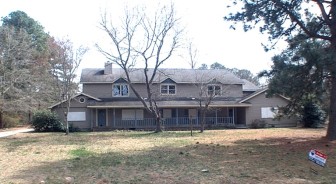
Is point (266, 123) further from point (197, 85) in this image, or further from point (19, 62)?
point (19, 62)

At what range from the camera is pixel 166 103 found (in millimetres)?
42000

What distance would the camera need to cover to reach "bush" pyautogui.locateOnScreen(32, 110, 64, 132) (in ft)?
127

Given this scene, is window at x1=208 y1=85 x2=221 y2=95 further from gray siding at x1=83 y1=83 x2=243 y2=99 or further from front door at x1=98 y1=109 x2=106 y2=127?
front door at x1=98 y1=109 x2=106 y2=127

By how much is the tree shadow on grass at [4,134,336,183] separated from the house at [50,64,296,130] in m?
25.2

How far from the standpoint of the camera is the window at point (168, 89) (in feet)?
144

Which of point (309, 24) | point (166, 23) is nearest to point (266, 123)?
point (166, 23)

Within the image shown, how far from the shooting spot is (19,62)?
41.2 metres

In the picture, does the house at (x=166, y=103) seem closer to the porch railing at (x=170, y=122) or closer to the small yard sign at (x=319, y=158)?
the porch railing at (x=170, y=122)

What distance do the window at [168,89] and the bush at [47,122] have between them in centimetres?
1177

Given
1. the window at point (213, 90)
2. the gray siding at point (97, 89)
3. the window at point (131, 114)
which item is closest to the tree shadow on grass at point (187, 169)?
the window at point (213, 90)

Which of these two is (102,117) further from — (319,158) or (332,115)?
(319,158)

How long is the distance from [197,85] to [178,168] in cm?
3104

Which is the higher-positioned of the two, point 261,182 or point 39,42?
point 39,42

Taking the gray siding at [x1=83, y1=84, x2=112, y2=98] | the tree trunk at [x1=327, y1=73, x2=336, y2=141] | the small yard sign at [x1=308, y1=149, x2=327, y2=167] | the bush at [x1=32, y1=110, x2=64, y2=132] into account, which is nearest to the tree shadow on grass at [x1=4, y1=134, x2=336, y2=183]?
the small yard sign at [x1=308, y1=149, x2=327, y2=167]
